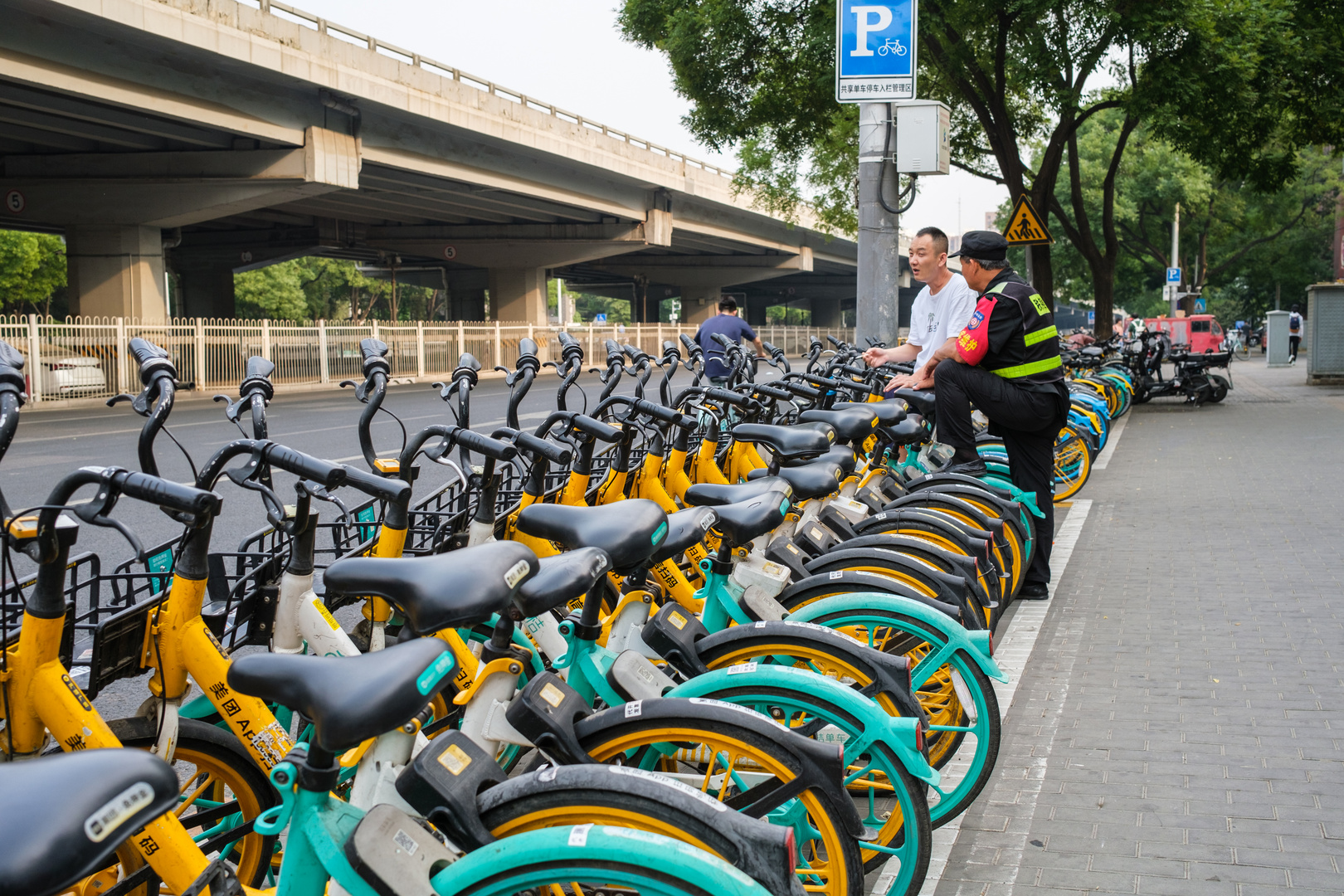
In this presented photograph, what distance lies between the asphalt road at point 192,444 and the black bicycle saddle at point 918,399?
3105 mm

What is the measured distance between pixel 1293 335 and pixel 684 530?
1521 inches

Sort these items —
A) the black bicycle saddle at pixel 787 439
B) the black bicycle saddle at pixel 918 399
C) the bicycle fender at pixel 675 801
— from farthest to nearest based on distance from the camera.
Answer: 1. the black bicycle saddle at pixel 918 399
2. the black bicycle saddle at pixel 787 439
3. the bicycle fender at pixel 675 801

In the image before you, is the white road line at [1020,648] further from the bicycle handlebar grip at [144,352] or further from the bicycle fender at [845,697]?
the bicycle handlebar grip at [144,352]

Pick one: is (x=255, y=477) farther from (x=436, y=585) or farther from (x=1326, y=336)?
(x=1326, y=336)

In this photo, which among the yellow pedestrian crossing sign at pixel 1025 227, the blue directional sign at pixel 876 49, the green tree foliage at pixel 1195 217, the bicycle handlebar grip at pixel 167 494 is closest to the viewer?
the bicycle handlebar grip at pixel 167 494

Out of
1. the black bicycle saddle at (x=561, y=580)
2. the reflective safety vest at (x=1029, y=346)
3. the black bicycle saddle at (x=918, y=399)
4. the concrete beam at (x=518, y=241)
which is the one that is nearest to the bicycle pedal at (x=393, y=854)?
the black bicycle saddle at (x=561, y=580)

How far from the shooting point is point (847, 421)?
15.4 feet

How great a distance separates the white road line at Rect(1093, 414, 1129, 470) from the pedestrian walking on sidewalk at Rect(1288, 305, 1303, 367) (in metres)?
20.0

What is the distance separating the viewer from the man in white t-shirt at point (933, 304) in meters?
6.88

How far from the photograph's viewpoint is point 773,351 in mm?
7676

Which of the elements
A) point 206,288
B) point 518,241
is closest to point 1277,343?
point 518,241

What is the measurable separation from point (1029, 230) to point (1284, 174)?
872 cm

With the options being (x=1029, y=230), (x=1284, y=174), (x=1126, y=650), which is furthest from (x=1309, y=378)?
(x=1126, y=650)

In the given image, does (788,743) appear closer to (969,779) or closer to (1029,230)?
(969,779)
